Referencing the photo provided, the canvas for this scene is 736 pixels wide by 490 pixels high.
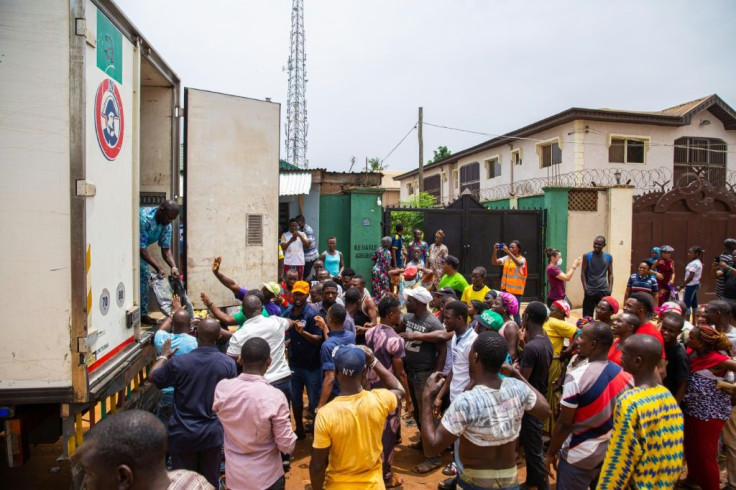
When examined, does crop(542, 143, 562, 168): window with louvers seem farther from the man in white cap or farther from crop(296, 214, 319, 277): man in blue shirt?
the man in white cap

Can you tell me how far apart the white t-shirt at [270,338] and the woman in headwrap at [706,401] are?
3.19 m

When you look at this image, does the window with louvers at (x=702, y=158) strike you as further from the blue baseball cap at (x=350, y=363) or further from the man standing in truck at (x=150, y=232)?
the blue baseball cap at (x=350, y=363)

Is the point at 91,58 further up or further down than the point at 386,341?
further up

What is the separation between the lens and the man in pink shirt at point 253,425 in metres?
2.84

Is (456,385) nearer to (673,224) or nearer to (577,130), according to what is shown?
(673,224)

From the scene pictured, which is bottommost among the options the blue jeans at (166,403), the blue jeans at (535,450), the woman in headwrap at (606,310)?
the blue jeans at (535,450)

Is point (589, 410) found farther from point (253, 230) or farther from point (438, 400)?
point (253, 230)

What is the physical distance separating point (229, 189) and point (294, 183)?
18.5 feet

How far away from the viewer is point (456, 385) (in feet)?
13.5

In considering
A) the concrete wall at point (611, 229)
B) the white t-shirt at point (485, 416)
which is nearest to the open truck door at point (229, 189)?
the white t-shirt at point (485, 416)

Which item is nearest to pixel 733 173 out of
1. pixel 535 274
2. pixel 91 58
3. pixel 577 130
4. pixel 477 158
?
pixel 577 130

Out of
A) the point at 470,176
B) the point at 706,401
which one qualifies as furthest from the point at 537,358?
the point at 470,176

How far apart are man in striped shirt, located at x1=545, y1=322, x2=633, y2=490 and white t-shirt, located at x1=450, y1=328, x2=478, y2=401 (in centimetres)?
96

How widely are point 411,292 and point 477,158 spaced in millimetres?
19859
